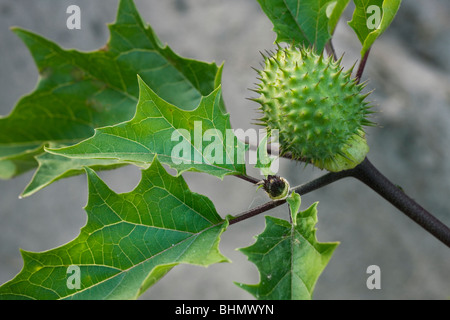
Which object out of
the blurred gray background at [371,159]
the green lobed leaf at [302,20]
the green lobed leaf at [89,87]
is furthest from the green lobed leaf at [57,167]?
the blurred gray background at [371,159]

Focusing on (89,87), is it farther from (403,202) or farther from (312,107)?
(403,202)

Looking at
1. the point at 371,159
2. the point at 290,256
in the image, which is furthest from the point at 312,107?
the point at 371,159

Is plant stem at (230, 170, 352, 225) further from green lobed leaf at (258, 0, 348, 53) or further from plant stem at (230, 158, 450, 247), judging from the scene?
green lobed leaf at (258, 0, 348, 53)

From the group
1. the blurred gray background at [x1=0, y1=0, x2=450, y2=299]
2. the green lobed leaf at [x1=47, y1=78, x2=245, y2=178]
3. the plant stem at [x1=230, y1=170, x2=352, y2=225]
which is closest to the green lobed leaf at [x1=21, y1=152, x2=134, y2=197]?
the green lobed leaf at [x1=47, y1=78, x2=245, y2=178]

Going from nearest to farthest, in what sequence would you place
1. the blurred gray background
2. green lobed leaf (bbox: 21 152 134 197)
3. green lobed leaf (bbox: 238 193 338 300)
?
green lobed leaf (bbox: 238 193 338 300) → green lobed leaf (bbox: 21 152 134 197) → the blurred gray background

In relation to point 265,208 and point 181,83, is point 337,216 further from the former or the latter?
point 265,208

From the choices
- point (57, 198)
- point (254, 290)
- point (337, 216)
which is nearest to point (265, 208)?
point (254, 290)

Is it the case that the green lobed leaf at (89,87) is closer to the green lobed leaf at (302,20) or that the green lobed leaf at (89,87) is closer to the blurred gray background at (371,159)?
the green lobed leaf at (302,20)
